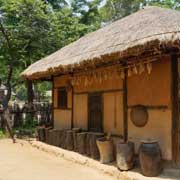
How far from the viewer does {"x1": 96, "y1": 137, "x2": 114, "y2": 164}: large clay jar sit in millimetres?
8586

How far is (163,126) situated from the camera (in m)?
7.68

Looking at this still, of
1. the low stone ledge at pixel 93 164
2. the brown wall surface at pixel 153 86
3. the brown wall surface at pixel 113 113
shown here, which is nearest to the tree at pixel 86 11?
the low stone ledge at pixel 93 164

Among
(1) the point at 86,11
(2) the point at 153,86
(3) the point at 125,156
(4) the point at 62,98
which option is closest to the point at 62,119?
(4) the point at 62,98

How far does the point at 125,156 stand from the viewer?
771cm

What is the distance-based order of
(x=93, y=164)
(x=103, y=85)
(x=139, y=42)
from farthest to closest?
(x=103, y=85)
(x=93, y=164)
(x=139, y=42)

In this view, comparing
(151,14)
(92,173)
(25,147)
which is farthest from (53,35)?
(92,173)

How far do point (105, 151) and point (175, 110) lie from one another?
86.5 inches

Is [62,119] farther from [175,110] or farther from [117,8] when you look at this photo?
[117,8]

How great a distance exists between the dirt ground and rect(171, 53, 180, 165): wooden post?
1480 mm

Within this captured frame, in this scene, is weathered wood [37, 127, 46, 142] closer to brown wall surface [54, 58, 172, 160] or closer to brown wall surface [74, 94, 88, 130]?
brown wall surface [74, 94, 88, 130]

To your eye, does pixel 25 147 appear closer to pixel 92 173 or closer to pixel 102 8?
pixel 92 173

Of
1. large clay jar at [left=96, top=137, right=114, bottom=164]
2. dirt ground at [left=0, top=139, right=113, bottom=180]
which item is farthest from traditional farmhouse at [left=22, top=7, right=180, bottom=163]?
dirt ground at [left=0, top=139, right=113, bottom=180]

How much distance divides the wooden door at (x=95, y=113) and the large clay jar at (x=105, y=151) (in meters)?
1.38

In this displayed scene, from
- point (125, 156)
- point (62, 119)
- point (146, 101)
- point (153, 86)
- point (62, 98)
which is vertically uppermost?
point (153, 86)
